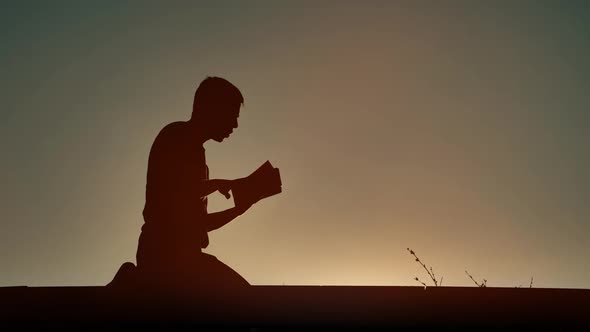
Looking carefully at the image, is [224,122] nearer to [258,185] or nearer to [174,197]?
[258,185]

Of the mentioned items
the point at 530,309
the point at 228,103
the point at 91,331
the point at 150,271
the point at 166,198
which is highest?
the point at 228,103

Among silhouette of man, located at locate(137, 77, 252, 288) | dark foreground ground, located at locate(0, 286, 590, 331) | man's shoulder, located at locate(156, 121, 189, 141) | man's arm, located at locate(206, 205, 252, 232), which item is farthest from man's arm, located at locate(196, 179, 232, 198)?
dark foreground ground, located at locate(0, 286, 590, 331)

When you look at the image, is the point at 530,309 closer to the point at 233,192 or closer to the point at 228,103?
the point at 233,192

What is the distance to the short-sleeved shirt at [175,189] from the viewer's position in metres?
4.43

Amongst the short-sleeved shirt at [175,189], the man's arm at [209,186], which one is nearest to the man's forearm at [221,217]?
the short-sleeved shirt at [175,189]

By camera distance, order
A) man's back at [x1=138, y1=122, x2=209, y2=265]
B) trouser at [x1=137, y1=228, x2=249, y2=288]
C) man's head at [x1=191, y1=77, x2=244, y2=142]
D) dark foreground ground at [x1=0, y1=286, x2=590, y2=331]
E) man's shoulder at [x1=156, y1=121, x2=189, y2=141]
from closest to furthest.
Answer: dark foreground ground at [x1=0, y1=286, x2=590, y2=331]
trouser at [x1=137, y1=228, x2=249, y2=288]
man's back at [x1=138, y1=122, x2=209, y2=265]
man's shoulder at [x1=156, y1=121, x2=189, y2=141]
man's head at [x1=191, y1=77, x2=244, y2=142]

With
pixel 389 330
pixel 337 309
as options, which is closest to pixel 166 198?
pixel 337 309

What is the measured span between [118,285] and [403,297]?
150cm

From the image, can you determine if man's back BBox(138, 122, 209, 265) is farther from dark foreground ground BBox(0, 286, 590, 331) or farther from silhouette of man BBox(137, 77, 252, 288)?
dark foreground ground BBox(0, 286, 590, 331)

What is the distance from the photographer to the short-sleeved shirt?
14.5 ft

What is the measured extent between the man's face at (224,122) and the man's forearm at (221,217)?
0.49 metres

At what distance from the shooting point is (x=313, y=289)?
3611 millimetres

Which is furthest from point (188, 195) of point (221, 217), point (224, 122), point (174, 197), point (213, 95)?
point (213, 95)

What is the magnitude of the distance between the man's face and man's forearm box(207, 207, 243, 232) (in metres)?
0.49
